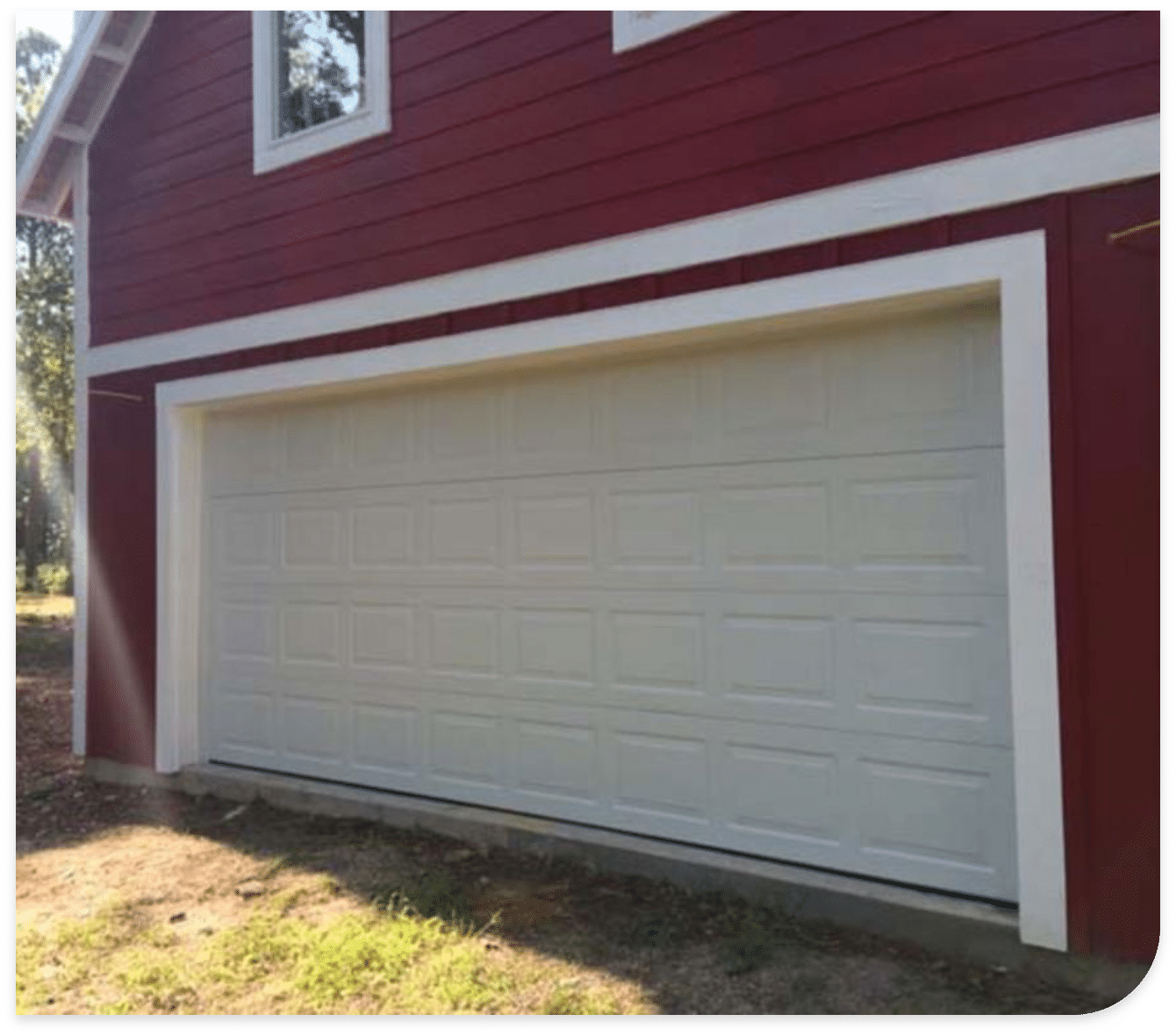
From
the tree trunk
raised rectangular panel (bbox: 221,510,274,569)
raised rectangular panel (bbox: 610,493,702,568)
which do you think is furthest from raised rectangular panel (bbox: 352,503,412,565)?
the tree trunk

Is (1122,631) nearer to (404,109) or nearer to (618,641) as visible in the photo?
(618,641)

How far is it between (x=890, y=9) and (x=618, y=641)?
2.99m

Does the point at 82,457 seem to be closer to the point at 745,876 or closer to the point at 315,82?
the point at 315,82

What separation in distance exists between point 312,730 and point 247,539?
4.37ft

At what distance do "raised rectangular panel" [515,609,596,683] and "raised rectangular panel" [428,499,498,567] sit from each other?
426 millimetres

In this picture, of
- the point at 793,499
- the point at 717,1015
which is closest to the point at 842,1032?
the point at 717,1015

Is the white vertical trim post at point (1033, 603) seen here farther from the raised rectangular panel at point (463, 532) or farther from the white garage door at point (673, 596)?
the raised rectangular panel at point (463, 532)

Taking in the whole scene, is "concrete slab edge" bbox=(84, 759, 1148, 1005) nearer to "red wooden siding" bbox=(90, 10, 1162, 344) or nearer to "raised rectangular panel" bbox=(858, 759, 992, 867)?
"raised rectangular panel" bbox=(858, 759, 992, 867)

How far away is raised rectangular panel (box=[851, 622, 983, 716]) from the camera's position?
4.20 metres

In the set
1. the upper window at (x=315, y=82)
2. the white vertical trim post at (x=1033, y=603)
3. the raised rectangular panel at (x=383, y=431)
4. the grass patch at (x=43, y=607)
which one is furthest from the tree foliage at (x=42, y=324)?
the white vertical trim post at (x=1033, y=603)

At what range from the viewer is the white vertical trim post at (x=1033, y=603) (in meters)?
3.77

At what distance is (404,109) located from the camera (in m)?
5.93

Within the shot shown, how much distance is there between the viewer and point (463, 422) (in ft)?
19.3

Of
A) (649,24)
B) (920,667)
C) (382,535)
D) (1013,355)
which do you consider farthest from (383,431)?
(1013,355)
